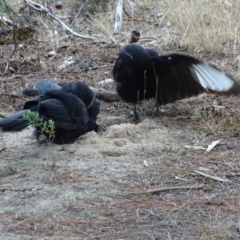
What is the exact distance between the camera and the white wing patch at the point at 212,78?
625 centimetres

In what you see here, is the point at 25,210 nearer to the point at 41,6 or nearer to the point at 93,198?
the point at 93,198

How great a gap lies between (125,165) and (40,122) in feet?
2.42

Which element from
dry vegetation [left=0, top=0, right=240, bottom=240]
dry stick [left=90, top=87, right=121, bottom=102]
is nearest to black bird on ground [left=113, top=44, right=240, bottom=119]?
dry vegetation [left=0, top=0, right=240, bottom=240]

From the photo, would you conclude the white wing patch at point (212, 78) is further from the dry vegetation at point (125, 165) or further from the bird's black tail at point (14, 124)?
the bird's black tail at point (14, 124)

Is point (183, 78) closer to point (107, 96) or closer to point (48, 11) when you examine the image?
point (107, 96)

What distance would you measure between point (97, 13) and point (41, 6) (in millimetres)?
Answer: 1747

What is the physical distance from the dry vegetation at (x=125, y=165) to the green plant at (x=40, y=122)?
7.5 inches

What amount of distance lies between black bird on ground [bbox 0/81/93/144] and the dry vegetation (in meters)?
0.12

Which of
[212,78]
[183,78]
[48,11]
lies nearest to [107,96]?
[183,78]

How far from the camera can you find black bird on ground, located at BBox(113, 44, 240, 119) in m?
6.45

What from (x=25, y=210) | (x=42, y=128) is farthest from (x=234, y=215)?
(x=42, y=128)

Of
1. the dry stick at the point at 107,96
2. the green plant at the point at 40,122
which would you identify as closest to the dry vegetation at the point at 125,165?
the dry stick at the point at 107,96

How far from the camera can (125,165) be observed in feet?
17.0

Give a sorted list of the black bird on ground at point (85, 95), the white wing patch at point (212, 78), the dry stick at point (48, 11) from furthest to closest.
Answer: the dry stick at point (48, 11)
the white wing patch at point (212, 78)
the black bird on ground at point (85, 95)
